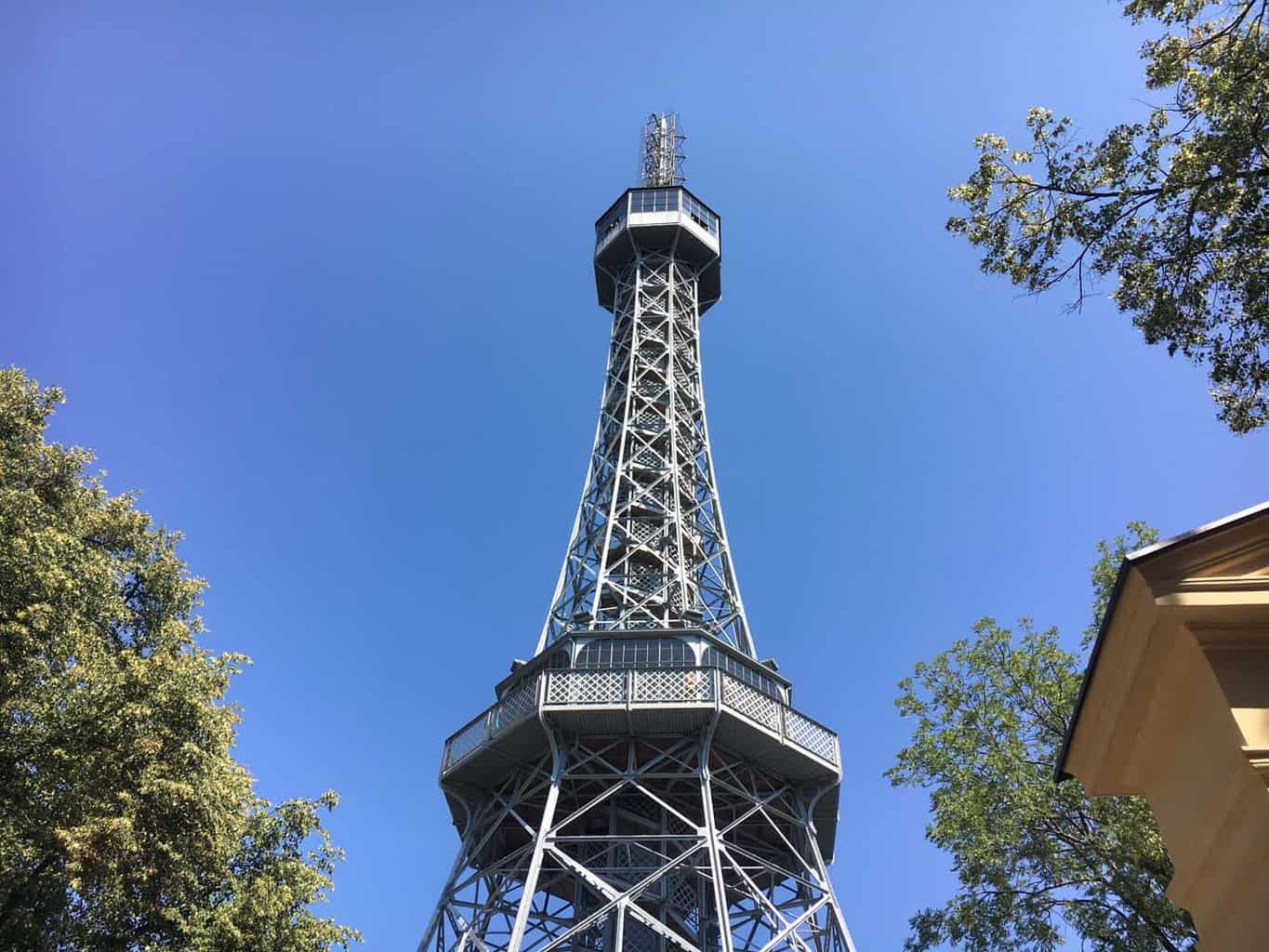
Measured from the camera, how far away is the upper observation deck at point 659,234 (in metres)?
53.2

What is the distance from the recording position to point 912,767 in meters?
19.5

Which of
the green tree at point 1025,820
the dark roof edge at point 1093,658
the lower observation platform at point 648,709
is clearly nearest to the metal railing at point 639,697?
the lower observation platform at point 648,709

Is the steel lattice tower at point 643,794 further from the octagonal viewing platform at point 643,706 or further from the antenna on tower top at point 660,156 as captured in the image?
the antenna on tower top at point 660,156

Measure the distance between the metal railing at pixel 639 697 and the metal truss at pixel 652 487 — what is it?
152 inches

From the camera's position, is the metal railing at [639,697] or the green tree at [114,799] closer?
the green tree at [114,799]

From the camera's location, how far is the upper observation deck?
53.2 metres

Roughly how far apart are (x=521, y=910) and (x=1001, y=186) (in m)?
21.1

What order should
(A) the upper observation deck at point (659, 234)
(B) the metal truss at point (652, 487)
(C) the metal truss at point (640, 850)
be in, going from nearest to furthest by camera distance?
(C) the metal truss at point (640, 850)
(B) the metal truss at point (652, 487)
(A) the upper observation deck at point (659, 234)

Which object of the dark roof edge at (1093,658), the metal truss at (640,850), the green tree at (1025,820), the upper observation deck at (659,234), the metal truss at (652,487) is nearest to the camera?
the dark roof edge at (1093,658)

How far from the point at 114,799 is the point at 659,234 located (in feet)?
139

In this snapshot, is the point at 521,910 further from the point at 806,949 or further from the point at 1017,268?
the point at 1017,268

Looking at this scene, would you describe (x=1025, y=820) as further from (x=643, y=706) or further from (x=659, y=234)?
(x=659, y=234)

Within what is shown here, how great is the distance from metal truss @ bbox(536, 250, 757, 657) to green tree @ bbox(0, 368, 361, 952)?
16.5 m

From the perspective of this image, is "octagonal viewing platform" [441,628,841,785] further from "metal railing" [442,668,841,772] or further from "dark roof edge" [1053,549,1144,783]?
"dark roof edge" [1053,549,1144,783]
